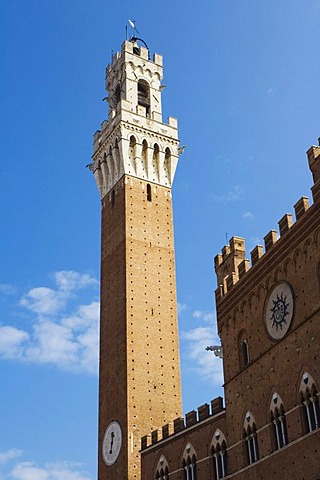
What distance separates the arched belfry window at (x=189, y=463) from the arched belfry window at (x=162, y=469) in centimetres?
120

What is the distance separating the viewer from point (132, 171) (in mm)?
36656

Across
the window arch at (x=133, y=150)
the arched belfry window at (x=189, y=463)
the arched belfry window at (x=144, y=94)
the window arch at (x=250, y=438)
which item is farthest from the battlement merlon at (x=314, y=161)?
the arched belfry window at (x=144, y=94)

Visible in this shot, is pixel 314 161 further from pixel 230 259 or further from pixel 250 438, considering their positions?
pixel 250 438

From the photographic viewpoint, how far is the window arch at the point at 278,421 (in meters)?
20.7

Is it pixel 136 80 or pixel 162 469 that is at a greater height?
pixel 136 80

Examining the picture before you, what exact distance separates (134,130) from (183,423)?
16.7 m

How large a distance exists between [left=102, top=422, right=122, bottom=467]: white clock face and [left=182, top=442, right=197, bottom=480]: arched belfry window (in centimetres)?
512

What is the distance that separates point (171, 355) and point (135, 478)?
598 centimetres

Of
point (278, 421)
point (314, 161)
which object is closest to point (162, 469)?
point (278, 421)

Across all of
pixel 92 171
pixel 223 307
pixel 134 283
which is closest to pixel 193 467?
pixel 223 307

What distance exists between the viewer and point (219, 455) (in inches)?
945

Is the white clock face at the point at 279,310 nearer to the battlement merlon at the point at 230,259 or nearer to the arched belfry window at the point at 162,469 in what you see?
the battlement merlon at the point at 230,259

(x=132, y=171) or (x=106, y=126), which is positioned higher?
(x=106, y=126)

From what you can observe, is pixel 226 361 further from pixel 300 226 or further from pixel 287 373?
pixel 300 226
